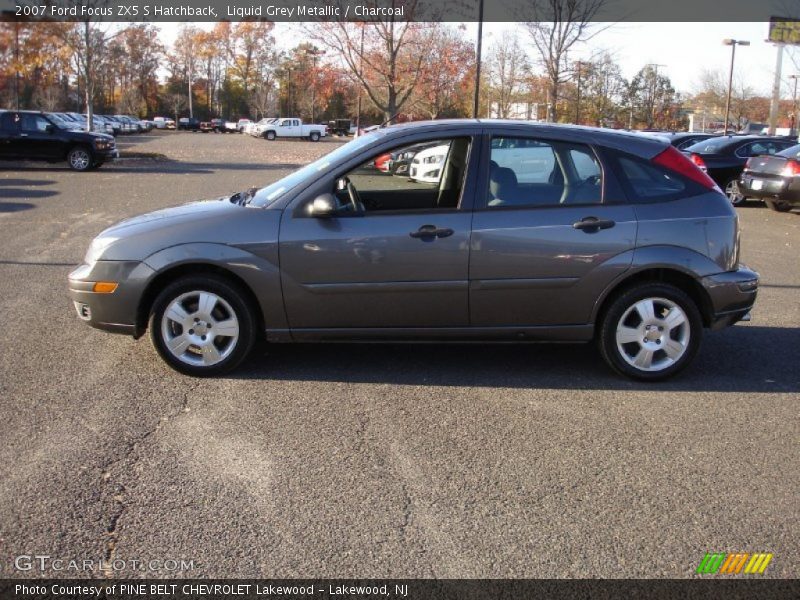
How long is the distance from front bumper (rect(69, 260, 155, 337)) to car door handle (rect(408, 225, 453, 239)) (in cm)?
173

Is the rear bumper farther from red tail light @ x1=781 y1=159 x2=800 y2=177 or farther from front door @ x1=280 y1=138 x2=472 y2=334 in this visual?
front door @ x1=280 y1=138 x2=472 y2=334

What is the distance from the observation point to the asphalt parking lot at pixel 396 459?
10.2 ft

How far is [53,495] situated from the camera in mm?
3457

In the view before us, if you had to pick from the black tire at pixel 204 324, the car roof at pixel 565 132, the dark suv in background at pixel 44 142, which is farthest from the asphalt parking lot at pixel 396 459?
the dark suv in background at pixel 44 142

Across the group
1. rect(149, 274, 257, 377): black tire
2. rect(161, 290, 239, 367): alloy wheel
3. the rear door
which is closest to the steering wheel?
the rear door

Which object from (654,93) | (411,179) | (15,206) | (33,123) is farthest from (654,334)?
(654,93)

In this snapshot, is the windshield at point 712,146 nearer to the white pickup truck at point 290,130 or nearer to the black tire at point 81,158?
the black tire at point 81,158

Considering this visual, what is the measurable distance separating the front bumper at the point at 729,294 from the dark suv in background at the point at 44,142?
2152 cm

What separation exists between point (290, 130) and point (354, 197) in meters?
59.6

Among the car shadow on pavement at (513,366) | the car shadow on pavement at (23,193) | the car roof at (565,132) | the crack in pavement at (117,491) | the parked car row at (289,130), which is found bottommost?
the crack in pavement at (117,491)

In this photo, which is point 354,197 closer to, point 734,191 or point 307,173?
point 307,173

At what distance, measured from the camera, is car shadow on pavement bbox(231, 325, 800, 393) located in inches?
202

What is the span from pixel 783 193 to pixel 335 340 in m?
12.0

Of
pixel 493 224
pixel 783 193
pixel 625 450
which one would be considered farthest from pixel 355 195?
pixel 783 193
